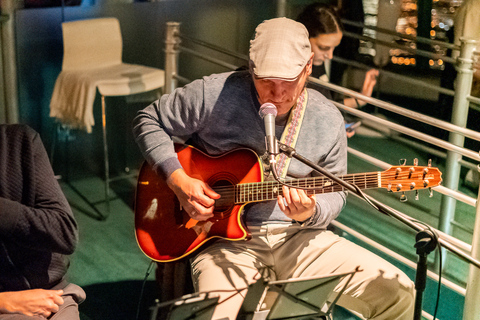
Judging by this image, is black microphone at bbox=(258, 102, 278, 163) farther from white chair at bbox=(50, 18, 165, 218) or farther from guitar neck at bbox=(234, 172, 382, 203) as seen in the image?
white chair at bbox=(50, 18, 165, 218)

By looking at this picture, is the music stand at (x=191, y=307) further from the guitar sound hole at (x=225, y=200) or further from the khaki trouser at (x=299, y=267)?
the guitar sound hole at (x=225, y=200)

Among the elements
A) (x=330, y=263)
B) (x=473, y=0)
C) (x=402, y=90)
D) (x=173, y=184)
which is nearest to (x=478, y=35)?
(x=473, y=0)

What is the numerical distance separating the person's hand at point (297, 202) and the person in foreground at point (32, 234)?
720 millimetres

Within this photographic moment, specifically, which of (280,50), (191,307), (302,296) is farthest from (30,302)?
(280,50)

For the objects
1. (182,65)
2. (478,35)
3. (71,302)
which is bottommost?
(71,302)

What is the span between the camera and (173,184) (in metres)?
2.05

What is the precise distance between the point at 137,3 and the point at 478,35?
1938mm

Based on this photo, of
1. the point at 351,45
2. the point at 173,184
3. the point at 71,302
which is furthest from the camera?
the point at 351,45

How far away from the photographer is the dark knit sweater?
1788mm

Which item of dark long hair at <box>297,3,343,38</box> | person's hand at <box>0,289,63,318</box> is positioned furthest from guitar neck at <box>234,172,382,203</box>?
dark long hair at <box>297,3,343,38</box>

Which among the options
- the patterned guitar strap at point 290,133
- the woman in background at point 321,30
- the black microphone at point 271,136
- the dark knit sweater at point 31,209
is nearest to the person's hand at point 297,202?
the patterned guitar strap at point 290,133

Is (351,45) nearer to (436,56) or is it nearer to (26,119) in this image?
(436,56)

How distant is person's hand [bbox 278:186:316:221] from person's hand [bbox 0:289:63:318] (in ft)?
2.68

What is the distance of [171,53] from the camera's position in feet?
10.5
